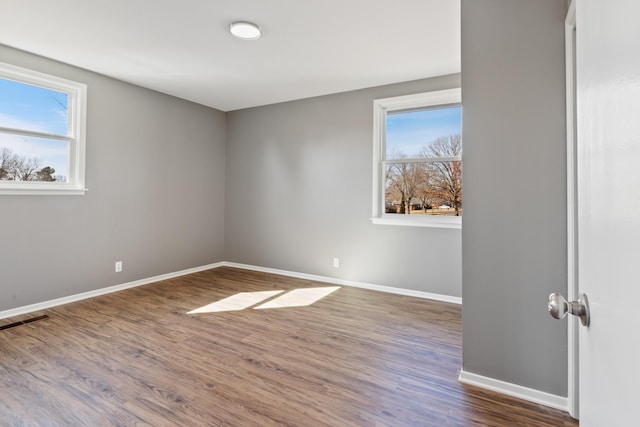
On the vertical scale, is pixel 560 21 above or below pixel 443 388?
above

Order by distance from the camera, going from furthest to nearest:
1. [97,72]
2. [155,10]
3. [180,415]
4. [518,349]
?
1. [97,72]
2. [155,10]
3. [518,349]
4. [180,415]

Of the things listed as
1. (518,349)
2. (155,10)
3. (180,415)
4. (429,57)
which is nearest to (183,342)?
(180,415)

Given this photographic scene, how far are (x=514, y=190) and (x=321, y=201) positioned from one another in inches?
111

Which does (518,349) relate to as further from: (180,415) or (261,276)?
(261,276)

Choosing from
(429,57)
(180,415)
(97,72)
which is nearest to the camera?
(180,415)

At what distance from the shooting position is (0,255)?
301 cm

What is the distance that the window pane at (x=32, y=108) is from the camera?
308cm

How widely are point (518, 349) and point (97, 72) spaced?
463 cm

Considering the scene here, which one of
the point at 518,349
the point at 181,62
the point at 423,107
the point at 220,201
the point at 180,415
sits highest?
the point at 181,62

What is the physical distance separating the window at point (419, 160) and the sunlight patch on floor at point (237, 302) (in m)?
1.64

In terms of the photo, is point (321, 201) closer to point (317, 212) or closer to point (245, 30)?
point (317, 212)

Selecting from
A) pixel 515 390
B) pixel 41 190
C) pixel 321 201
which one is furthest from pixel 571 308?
pixel 41 190

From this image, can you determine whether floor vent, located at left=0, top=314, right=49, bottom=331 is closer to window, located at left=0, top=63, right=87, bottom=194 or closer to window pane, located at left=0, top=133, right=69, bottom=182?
window, located at left=0, top=63, right=87, bottom=194

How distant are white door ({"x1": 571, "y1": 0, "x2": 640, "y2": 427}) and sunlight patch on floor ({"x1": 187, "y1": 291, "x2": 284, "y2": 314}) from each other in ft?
10.1
